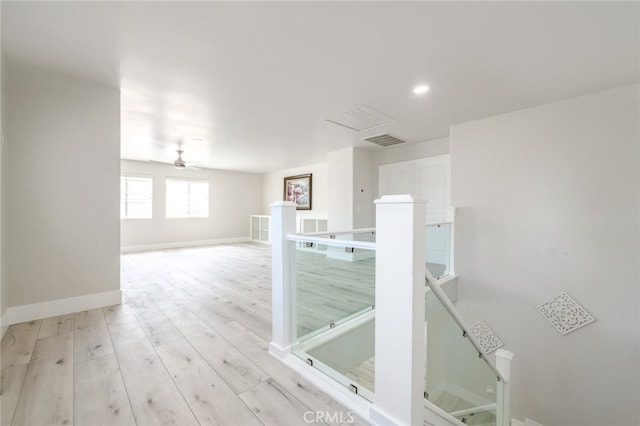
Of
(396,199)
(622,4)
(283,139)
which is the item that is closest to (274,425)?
(396,199)

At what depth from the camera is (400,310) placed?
3.98ft

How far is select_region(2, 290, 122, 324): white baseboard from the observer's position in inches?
91.6

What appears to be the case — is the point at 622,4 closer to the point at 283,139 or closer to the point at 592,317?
the point at 592,317

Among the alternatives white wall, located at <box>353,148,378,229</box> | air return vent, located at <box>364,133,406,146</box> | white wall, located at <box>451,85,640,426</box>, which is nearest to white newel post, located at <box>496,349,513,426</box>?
white wall, located at <box>451,85,640,426</box>

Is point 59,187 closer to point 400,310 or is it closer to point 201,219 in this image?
point 400,310

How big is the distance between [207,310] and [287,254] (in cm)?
146

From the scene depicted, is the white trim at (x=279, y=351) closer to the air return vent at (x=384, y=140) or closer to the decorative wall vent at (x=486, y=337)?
the decorative wall vent at (x=486, y=337)

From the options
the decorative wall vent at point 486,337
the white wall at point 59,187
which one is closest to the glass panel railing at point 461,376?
the decorative wall vent at point 486,337

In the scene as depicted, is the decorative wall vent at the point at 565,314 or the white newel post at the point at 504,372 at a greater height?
the decorative wall vent at the point at 565,314

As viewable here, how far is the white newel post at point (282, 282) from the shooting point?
1.88m

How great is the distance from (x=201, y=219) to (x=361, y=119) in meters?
6.40

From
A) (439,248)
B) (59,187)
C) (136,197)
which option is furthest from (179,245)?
(439,248)

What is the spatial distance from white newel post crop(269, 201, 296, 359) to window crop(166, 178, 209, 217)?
6947mm

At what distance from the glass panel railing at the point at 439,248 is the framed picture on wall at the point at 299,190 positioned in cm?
441
